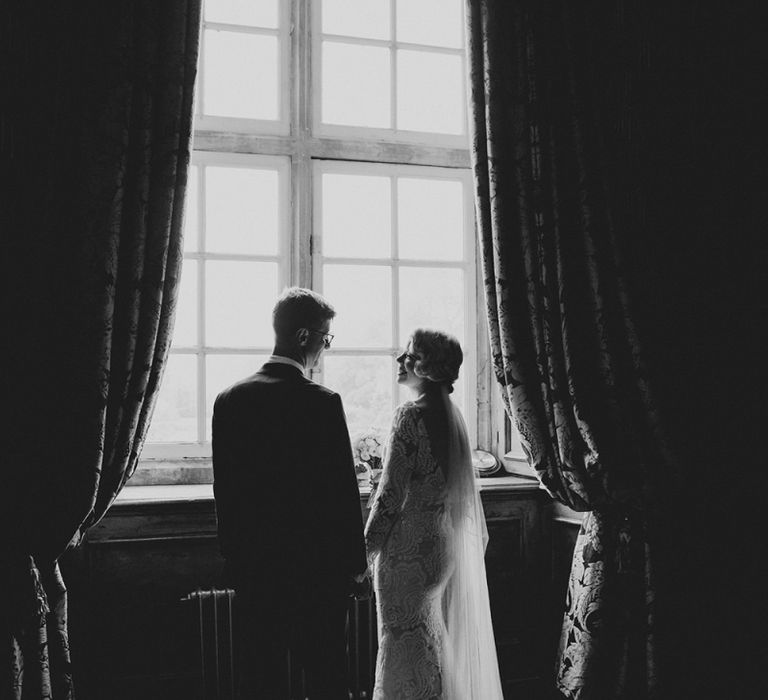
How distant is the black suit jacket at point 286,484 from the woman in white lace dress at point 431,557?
0.31m

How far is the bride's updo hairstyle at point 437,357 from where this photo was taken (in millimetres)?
2578

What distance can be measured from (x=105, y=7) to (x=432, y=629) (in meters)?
2.15

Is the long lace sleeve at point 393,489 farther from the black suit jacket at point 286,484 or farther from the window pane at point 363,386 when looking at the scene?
the window pane at point 363,386

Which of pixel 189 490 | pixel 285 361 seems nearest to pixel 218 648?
pixel 189 490

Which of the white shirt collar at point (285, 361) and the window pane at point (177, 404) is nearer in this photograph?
the white shirt collar at point (285, 361)

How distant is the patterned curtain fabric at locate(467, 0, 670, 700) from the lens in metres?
2.54

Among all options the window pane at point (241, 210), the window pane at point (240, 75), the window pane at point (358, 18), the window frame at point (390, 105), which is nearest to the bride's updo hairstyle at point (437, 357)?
the window pane at point (241, 210)

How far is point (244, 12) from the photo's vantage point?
3.21m

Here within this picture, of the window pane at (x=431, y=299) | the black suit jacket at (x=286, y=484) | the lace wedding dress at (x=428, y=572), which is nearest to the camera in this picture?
the black suit jacket at (x=286, y=484)

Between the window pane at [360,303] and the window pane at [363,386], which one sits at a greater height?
the window pane at [360,303]

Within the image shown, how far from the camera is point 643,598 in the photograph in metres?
2.52

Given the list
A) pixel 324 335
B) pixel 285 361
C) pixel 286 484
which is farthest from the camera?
pixel 324 335

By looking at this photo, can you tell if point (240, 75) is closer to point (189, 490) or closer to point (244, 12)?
point (244, 12)

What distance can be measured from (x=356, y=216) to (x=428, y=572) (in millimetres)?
1531
